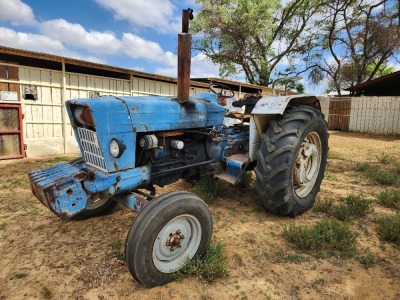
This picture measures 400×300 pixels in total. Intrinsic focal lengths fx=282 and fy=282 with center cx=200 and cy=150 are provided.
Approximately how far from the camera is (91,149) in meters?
2.54

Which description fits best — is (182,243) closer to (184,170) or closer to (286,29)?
(184,170)

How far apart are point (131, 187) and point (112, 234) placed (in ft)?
2.50

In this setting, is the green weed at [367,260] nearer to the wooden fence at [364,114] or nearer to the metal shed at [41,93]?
the metal shed at [41,93]

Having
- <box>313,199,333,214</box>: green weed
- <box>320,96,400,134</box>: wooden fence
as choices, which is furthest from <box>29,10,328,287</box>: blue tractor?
<box>320,96,400,134</box>: wooden fence

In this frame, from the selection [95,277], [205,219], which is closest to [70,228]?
[95,277]

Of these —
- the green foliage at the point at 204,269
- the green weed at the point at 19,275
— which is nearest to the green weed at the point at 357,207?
the green foliage at the point at 204,269

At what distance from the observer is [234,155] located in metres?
3.63

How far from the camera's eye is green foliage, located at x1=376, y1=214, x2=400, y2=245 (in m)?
2.76

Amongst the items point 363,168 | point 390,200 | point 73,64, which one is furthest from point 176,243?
point 73,64

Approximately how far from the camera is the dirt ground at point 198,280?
208 cm

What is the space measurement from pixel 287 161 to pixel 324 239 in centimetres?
82

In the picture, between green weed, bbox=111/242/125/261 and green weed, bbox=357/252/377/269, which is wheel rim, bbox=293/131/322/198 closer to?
green weed, bbox=357/252/377/269

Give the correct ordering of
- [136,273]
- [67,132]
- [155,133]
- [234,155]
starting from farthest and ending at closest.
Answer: [67,132], [234,155], [155,133], [136,273]

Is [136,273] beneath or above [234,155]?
beneath
